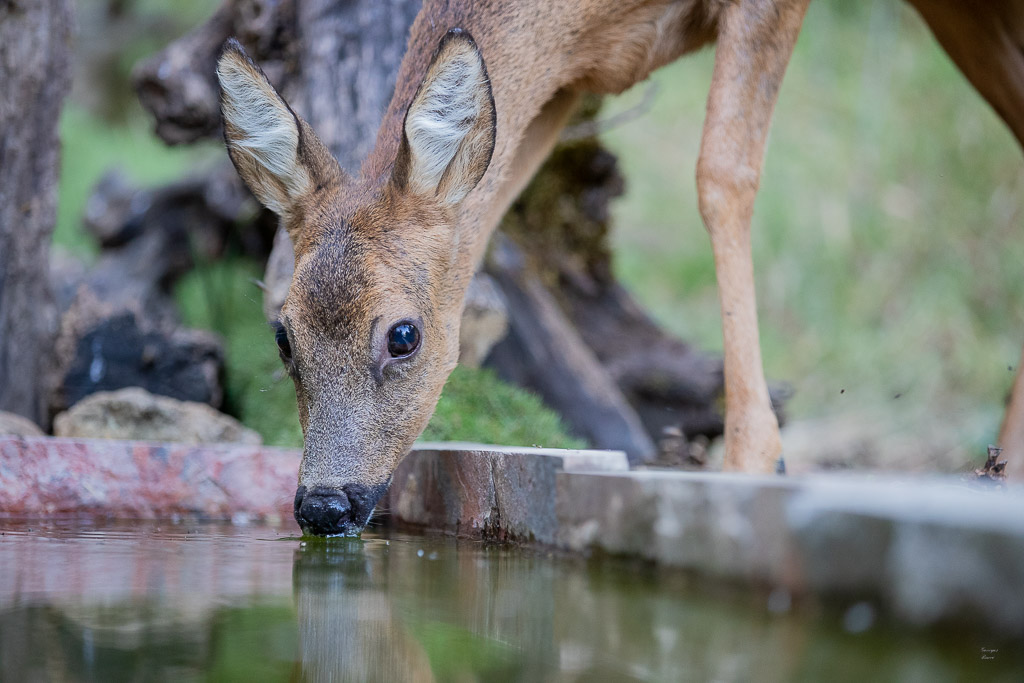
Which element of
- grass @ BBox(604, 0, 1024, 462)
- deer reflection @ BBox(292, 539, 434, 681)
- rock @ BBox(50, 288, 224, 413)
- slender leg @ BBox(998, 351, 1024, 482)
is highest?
grass @ BBox(604, 0, 1024, 462)

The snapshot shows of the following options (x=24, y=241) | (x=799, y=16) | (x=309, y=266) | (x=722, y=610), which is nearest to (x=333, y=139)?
(x=24, y=241)

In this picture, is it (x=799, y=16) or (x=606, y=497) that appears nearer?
(x=606, y=497)

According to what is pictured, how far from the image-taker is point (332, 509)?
9.78ft

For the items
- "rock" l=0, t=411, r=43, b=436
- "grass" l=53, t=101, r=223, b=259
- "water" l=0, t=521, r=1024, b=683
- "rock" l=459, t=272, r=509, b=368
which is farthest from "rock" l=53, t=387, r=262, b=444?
"grass" l=53, t=101, r=223, b=259

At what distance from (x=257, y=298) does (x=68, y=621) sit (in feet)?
17.6

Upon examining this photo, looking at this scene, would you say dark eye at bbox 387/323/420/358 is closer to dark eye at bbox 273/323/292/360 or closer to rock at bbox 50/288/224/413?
dark eye at bbox 273/323/292/360

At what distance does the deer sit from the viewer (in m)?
3.33

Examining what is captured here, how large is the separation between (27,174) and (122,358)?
46.4 inches

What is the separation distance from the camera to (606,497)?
204cm

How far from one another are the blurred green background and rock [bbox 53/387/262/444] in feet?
8.02

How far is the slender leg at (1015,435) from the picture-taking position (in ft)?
13.9

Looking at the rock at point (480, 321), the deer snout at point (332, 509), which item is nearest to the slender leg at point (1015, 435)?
the rock at point (480, 321)

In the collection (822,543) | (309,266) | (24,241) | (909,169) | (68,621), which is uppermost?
(909,169)

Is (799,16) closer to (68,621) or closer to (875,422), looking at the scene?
(68,621)
